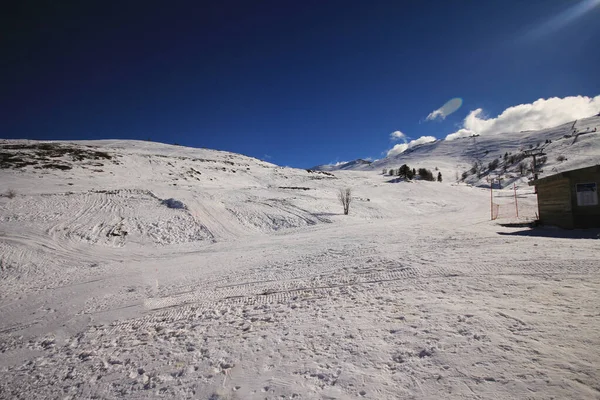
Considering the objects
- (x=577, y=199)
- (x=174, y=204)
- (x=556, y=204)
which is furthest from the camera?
(x=174, y=204)

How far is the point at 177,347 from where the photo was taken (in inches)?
166

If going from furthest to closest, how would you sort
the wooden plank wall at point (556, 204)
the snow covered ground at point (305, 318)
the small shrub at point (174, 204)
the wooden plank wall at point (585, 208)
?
the small shrub at point (174, 204)
the wooden plank wall at point (556, 204)
the wooden plank wall at point (585, 208)
the snow covered ground at point (305, 318)

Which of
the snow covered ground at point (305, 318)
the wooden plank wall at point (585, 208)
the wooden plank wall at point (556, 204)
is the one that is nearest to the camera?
the snow covered ground at point (305, 318)

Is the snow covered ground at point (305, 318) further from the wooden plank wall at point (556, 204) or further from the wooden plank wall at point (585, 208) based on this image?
the wooden plank wall at point (556, 204)

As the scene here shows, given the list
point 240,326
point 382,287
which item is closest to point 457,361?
point 382,287

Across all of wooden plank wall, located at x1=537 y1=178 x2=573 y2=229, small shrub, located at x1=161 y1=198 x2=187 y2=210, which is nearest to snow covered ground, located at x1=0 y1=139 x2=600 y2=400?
wooden plank wall, located at x1=537 y1=178 x2=573 y2=229

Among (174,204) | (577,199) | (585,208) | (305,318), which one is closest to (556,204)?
(577,199)

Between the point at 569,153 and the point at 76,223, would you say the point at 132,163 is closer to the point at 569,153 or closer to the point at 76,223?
the point at 76,223

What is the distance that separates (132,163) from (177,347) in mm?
42297

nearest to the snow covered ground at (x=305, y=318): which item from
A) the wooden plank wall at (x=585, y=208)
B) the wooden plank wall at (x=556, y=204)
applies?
the wooden plank wall at (x=585, y=208)

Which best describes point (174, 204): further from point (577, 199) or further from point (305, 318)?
point (577, 199)

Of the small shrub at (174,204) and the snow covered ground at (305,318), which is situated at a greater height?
the small shrub at (174,204)

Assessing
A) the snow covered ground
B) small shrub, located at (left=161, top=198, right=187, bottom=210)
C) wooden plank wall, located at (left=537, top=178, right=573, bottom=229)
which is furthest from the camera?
small shrub, located at (left=161, top=198, right=187, bottom=210)

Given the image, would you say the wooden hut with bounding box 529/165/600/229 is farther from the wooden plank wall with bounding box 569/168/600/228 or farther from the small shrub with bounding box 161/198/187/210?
the small shrub with bounding box 161/198/187/210
